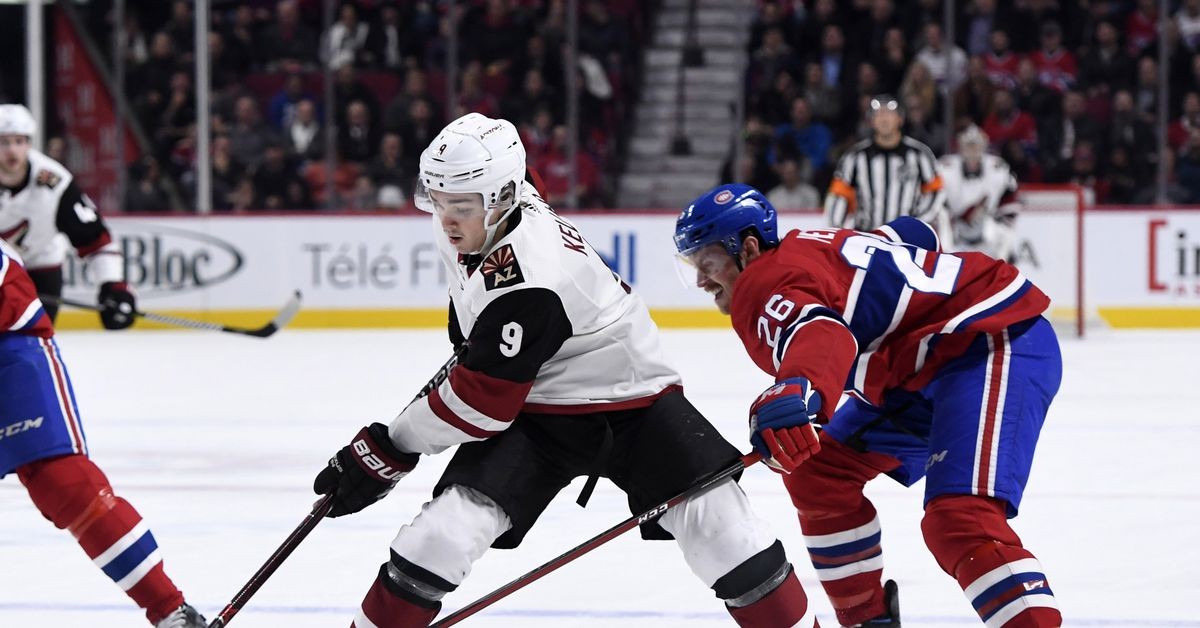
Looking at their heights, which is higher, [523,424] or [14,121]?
[14,121]

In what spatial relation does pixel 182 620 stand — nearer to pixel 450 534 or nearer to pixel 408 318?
pixel 450 534

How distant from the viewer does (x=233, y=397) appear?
648cm

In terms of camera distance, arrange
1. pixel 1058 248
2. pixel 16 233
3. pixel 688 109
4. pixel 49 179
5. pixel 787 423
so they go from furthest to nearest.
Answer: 1. pixel 688 109
2. pixel 1058 248
3. pixel 16 233
4. pixel 49 179
5. pixel 787 423

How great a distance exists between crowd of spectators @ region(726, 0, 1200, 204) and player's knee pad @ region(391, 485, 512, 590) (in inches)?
296

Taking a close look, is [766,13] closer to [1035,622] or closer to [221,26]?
[221,26]

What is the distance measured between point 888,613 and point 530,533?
1.16 meters

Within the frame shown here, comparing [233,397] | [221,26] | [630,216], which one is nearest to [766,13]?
[630,216]

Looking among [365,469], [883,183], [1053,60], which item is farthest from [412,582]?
[1053,60]

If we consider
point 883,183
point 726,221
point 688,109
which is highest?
point 688,109

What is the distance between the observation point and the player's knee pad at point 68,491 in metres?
2.80

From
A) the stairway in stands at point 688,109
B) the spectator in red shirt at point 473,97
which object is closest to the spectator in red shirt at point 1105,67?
the stairway in stands at point 688,109

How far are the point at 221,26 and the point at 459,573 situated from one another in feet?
30.0

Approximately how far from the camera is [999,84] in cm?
991

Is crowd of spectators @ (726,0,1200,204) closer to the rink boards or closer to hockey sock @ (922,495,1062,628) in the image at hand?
the rink boards
